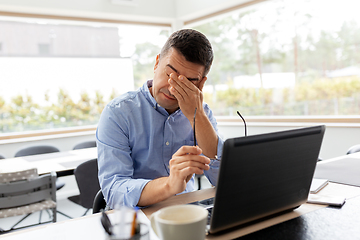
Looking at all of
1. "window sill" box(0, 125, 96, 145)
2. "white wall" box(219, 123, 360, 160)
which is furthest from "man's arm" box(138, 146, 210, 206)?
"window sill" box(0, 125, 96, 145)

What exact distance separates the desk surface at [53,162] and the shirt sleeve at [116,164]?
54.8 inches

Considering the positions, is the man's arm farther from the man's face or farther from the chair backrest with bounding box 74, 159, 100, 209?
the chair backrest with bounding box 74, 159, 100, 209

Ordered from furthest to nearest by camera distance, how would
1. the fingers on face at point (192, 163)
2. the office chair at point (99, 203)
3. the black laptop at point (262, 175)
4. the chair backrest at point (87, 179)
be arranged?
1. the chair backrest at point (87, 179)
2. the office chair at point (99, 203)
3. the fingers on face at point (192, 163)
4. the black laptop at point (262, 175)

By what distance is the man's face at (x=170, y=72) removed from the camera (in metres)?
1.22

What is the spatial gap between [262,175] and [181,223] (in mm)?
234

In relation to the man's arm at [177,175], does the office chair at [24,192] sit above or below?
below

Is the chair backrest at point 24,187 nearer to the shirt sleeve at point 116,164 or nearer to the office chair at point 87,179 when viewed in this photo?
the office chair at point 87,179

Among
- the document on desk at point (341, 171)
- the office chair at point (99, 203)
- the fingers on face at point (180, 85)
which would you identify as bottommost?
the office chair at point (99, 203)

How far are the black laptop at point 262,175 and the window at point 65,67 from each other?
4.30 metres

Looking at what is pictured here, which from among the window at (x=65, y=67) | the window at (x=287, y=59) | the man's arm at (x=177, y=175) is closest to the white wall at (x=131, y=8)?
the window at (x=65, y=67)

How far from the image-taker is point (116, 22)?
4.86m

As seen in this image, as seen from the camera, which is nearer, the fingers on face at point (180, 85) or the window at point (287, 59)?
the fingers on face at point (180, 85)

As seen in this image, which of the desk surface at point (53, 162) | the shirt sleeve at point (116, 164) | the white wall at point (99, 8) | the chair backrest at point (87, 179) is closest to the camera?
the shirt sleeve at point (116, 164)

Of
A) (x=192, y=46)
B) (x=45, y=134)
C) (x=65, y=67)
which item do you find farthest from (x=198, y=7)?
(x=192, y=46)
